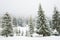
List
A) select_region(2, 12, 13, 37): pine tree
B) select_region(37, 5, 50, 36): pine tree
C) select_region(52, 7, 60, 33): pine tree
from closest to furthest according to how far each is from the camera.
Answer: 1. select_region(37, 5, 50, 36): pine tree
2. select_region(2, 12, 13, 37): pine tree
3. select_region(52, 7, 60, 33): pine tree

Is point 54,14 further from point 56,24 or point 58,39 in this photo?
point 58,39

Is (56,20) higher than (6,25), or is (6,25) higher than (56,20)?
(56,20)

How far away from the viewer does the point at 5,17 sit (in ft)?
82.7

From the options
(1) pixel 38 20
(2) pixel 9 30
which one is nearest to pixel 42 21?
(1) pixel 38 20

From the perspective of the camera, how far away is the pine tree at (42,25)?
80.8 feet

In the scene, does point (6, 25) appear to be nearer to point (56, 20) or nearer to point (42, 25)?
point (42, 25)

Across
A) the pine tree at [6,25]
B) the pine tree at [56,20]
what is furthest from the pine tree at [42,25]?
the pine tree at [56,20]

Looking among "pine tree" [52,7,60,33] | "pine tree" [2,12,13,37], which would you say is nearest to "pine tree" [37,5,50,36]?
"pine tree" [2,12,13,37]

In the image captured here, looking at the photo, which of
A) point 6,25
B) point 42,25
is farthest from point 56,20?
point 6,25

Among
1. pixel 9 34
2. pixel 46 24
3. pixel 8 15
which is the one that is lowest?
pixel 9 34

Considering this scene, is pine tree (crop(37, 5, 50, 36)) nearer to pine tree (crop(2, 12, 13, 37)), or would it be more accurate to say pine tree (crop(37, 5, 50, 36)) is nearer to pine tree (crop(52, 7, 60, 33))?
pine tree (crop(2, 12, 13, 37))

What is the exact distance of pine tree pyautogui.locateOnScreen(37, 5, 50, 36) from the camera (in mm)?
24631

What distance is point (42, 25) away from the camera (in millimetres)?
24969

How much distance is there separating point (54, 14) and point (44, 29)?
346 inches
